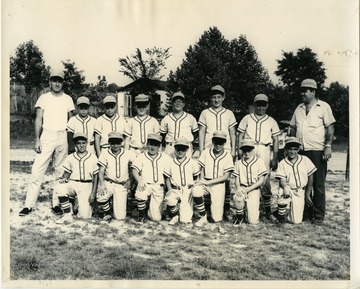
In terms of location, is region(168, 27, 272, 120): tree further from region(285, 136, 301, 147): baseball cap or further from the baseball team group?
region(285, 136, 301, 147): baseball cap

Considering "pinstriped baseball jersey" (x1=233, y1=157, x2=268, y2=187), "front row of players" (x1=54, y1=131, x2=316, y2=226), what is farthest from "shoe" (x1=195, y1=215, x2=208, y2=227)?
"pinstriped baseball jersey" (x1=233, y1=157, x2=268, y2=187)

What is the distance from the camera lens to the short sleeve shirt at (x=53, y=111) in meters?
3.68

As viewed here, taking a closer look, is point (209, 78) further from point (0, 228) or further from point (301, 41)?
point (0, 228)

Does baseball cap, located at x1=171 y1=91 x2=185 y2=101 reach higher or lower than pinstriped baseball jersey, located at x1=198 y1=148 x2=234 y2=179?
higher

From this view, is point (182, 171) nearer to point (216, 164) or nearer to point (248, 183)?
point (216, 164)

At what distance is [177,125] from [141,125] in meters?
0.31

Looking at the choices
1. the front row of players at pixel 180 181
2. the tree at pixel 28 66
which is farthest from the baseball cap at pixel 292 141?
the tree at pixel 28 66

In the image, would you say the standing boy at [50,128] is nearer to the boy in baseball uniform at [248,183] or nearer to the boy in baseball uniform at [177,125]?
the boy in baseball uniform at [177,125]

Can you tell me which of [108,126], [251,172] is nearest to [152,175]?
[108,126]

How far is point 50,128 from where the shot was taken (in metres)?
3.68

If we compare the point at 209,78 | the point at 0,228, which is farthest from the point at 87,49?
the point at 0,228

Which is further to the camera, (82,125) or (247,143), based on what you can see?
(82,125)

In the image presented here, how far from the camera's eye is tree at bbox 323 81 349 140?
11.5ft

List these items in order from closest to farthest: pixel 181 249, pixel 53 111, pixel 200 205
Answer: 1. pixel 181 249
2. pixel 200 205
3. pixel 53 111
